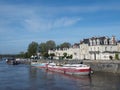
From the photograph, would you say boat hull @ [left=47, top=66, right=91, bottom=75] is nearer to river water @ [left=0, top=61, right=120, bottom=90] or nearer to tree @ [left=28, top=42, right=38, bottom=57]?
river water @ [left=0, top=61, right=120, bottom=90]

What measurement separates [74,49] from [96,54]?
99.0 ft

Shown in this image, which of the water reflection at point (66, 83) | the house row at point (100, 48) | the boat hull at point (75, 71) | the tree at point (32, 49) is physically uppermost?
the tree at point (32, 49)

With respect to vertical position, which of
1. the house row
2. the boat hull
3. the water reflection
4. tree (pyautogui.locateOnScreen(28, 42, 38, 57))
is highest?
tree (pyautogui.locateOnScreen(28, 42, 38, 57))

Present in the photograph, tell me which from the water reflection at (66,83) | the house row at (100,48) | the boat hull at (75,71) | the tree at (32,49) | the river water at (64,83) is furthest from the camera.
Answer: the tree at (32,49)

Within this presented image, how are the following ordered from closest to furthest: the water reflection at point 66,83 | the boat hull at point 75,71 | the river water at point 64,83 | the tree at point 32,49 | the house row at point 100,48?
1. the river water at point 64,83
2. the water reflection at point 66,83
3. the boat hull at point 75,71
4. the house row at point 100,48
5. the tree at point 32,49

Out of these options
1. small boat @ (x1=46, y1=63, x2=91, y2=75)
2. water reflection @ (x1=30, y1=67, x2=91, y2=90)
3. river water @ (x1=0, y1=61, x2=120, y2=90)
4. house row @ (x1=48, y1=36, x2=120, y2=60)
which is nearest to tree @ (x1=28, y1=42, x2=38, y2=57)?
house row @ (x1=48, y1=36, x2=120, y2=60)

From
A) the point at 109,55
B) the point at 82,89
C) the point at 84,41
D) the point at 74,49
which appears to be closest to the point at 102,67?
the point at 109,55

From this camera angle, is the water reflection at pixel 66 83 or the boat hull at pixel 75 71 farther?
the boat hull at pixel 75 71

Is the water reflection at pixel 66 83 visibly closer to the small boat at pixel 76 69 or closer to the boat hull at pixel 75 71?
the boat hull at pixel 75 71

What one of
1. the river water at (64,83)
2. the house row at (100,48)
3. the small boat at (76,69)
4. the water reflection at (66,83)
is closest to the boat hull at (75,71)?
the small boat at (76,69)

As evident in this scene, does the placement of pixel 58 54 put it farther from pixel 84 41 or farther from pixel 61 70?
pixel 61 70

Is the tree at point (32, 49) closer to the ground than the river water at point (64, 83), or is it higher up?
higher up

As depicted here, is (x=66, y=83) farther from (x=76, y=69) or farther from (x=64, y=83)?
(x=76, y=69)

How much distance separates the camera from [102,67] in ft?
254
